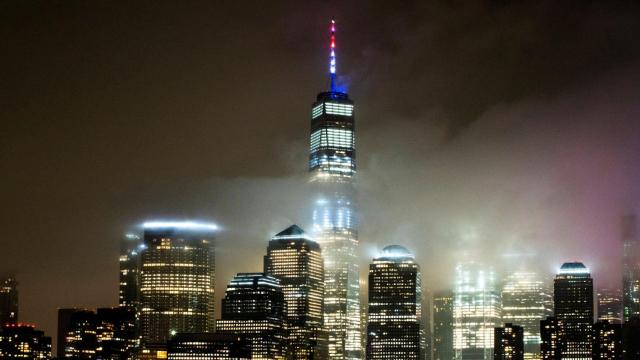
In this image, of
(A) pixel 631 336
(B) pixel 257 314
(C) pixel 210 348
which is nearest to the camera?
(C) pixel 210 348

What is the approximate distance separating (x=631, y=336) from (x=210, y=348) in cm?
5577

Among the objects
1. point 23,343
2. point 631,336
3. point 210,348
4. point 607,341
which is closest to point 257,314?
point 210,348

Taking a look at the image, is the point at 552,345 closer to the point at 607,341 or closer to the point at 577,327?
the point at 577,327

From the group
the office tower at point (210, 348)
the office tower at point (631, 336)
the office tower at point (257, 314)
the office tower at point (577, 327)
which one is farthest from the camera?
the office tower at point (577, 327)

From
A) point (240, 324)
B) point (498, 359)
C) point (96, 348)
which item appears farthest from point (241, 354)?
point (498, 359)

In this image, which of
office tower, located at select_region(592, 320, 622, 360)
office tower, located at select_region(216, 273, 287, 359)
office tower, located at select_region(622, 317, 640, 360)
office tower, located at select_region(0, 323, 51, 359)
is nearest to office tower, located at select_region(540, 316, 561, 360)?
office tower, located at select_region(592, 320, 622, 360)

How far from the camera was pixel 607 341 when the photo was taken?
19262 cm

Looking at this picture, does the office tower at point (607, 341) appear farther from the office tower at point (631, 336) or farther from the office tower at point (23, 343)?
the office tower at point (23, 343)

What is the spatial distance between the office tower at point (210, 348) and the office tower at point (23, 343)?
51.0 ft

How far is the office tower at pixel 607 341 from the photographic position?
190 m

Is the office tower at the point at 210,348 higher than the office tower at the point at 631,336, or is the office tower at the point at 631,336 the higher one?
the office tower at the point at 631,336

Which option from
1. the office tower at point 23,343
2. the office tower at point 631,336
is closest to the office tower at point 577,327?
the office tower at point 631,336

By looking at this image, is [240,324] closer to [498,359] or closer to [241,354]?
[241,354]

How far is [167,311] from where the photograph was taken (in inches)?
7781
